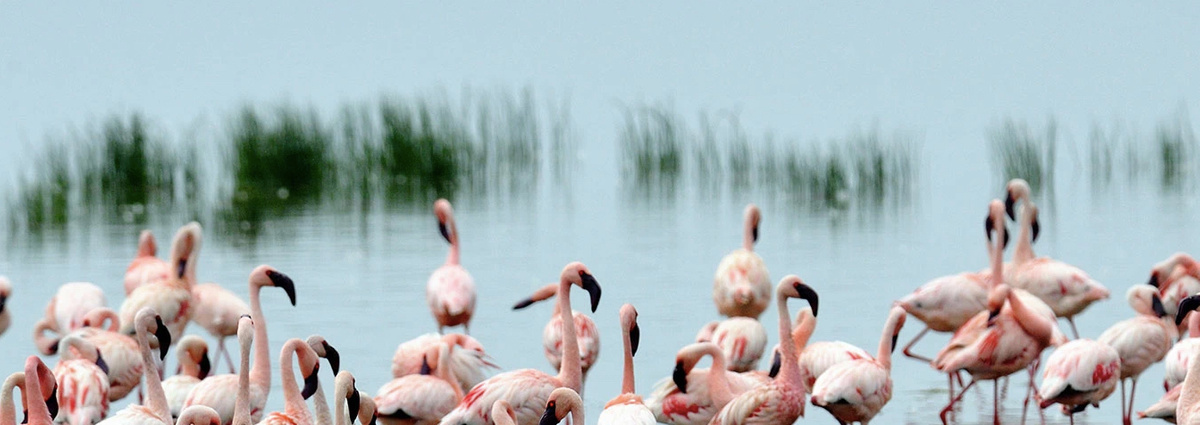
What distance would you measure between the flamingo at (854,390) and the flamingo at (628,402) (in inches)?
29.7

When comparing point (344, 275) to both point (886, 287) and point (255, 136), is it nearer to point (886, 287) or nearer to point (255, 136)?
point (886, 287)

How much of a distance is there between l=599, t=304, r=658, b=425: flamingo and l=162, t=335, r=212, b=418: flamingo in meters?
1.70

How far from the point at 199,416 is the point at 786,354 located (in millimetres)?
2614

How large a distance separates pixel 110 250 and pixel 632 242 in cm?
439

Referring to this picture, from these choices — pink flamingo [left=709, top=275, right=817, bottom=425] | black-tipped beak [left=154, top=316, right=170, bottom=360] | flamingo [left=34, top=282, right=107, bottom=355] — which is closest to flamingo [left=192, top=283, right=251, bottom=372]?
flamingo [left=34, top=282, right=107, bottom=355]

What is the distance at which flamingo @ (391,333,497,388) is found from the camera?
7.86 meters

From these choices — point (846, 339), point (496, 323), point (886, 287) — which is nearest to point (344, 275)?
point (496, 323)

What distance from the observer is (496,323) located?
36.6 ft

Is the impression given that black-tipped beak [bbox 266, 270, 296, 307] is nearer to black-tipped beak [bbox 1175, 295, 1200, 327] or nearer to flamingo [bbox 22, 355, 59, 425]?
flamingo [bbox 22, 355, 59, 425]

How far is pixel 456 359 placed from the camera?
7.88 meters

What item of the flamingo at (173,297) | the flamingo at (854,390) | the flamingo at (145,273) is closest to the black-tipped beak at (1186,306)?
the flamingo at (854,390)

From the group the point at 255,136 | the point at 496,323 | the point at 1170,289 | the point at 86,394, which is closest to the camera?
the point at 86,394

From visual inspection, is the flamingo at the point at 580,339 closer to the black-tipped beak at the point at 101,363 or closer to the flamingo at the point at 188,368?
the flamingo at the point at 188,368

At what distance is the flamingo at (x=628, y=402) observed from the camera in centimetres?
609
